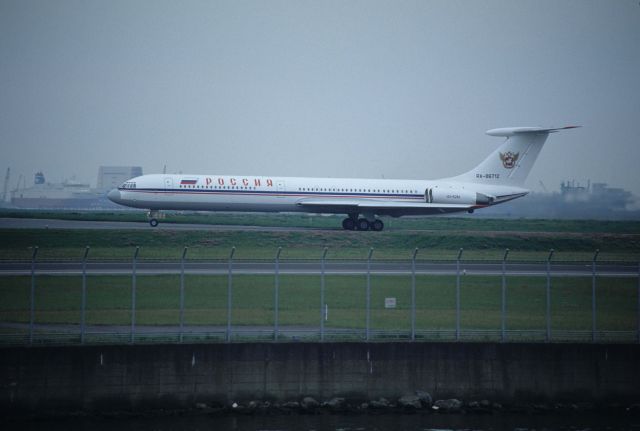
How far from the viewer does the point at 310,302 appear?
2747 cm

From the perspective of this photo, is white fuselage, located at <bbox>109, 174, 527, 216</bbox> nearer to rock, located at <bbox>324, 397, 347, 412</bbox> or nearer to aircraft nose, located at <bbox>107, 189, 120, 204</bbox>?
aircraft nose, located at <bbox>107, 189, 120, 204</bbox>

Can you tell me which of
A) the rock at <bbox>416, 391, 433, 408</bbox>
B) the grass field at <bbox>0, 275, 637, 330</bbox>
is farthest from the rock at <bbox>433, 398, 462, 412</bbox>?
the grass field at <bbox>0, 275, 637, 330</bbox>

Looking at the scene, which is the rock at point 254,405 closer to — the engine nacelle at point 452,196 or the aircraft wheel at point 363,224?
the aircraft wheel at point 363,224

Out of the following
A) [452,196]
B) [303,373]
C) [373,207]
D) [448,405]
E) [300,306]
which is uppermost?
[452,196]

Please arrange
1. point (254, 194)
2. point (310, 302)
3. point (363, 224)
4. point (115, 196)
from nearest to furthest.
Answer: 1. point (310, 302)
2. point (254, 194)
3. point (115, 196)
4. point (363, 224)

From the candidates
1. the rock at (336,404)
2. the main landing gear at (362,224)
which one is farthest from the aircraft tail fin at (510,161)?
the rock at (336,404)

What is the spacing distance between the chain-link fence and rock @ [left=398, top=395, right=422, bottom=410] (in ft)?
5.53

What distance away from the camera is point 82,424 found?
21.3 meters

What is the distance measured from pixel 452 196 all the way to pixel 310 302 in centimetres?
3365

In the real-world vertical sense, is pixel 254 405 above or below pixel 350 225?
below

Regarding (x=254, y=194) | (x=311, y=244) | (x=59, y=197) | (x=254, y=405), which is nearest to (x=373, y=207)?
(x=254, y=194)

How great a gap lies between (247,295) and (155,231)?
20056mm

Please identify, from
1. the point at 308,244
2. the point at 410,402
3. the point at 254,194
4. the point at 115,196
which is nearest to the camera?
the point at 410,402

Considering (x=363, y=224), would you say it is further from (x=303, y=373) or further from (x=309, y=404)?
(x=309, y=404)
